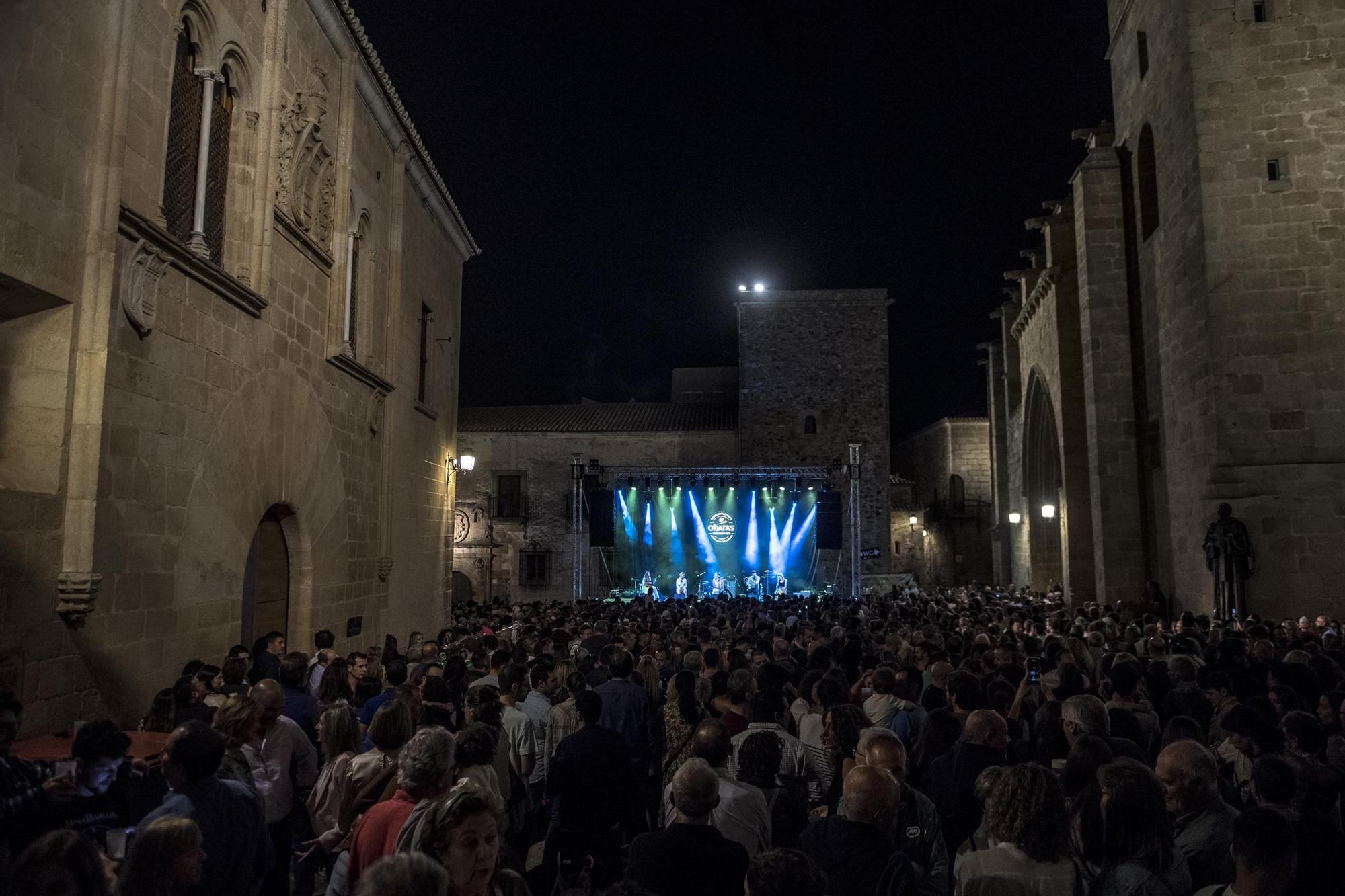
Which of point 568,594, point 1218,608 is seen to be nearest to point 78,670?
point 1218,608

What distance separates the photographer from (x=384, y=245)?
42.9 ft

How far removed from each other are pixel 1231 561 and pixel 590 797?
1199cm

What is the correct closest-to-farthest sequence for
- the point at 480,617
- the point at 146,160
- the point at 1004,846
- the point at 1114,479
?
the point at 1004,846 < the point at 146,160 < the point at 480,617 < the point at 1114,479

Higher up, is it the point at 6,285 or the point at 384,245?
the point at 384,245

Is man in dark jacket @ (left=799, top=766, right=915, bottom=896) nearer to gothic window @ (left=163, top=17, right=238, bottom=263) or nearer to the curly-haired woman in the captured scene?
the curly-haired woman

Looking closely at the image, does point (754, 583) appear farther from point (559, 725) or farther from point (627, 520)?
point (559, 725)

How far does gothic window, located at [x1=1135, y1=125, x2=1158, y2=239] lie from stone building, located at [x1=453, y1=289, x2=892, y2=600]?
597 inches

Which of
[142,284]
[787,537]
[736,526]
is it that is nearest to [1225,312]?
[142,284]

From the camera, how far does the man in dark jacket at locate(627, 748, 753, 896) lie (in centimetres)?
308

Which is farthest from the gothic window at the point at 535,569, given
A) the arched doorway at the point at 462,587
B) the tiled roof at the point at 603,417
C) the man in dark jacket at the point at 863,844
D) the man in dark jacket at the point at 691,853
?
the man in dark jacket at the point at 863,844

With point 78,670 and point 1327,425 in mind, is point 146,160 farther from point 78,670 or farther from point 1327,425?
point 1327,425

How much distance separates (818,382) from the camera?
110 ft

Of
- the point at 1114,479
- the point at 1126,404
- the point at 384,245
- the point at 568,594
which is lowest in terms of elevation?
the point at 568,594

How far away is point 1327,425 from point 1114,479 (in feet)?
15.0
